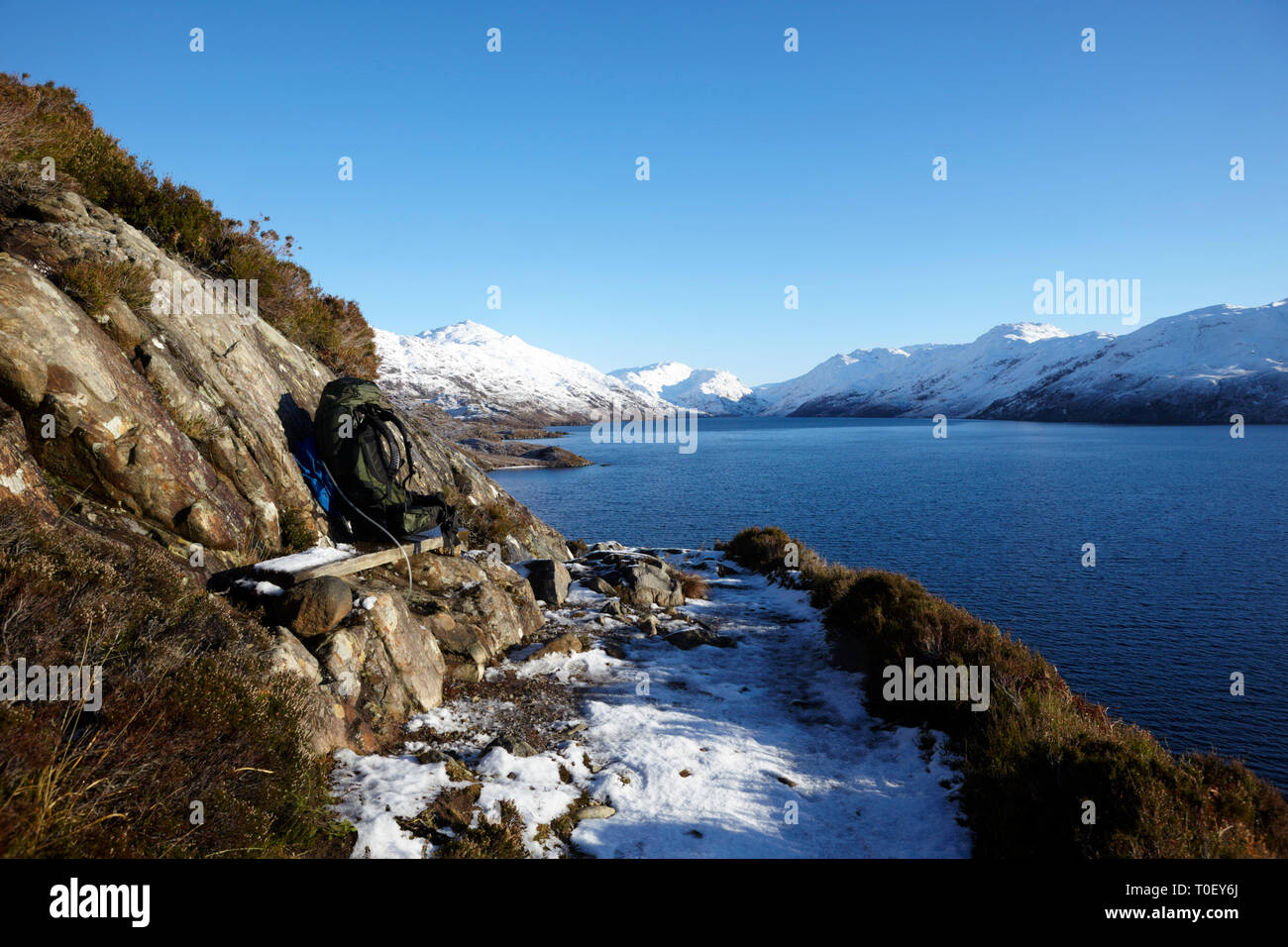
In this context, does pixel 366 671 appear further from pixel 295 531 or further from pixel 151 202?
pixel 151 202

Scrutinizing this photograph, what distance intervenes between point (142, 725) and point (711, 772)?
259 inches

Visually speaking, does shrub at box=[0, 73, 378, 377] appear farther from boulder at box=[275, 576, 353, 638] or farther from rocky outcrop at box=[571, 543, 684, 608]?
rocky outcrop at box=[571, 543, 684, 608]

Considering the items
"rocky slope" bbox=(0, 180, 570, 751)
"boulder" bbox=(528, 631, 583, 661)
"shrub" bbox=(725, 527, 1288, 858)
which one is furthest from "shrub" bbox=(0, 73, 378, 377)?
"shrub" bbox=(725, 527, 1288, 858)

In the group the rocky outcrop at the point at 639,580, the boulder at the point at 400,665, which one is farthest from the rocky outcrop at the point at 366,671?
the rocky outcrop at the point at 639,580

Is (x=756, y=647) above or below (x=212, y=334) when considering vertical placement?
below

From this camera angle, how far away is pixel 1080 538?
32.2 m

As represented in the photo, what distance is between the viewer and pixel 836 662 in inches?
507

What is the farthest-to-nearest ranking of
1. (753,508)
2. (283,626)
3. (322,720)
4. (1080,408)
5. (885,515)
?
1. (1080,408)
2. (753,508)
3. (885,515)
4. (283,626)
5. (322,720)

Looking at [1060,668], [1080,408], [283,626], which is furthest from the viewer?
[1080,408]

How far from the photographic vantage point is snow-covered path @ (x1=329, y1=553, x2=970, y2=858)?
22.5ft

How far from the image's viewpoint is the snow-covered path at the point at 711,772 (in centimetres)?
685
